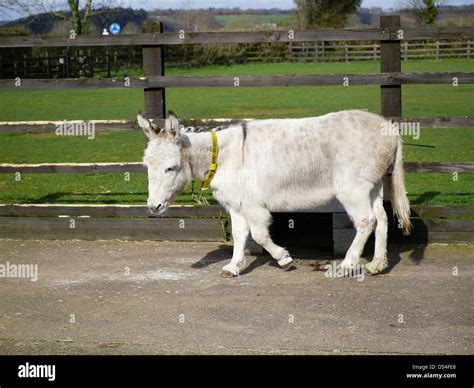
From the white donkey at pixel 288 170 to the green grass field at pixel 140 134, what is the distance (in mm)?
3981

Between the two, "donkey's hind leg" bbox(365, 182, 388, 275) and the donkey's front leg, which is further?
the donkey's front leg

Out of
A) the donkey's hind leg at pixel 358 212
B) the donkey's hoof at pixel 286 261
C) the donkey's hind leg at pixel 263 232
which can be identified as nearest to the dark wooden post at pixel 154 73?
the donkey's hind leg at pixel 263 232

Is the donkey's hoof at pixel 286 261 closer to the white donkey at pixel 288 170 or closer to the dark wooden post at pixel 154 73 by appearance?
the white donkey at pixel 288 170

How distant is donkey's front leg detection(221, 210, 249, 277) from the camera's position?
880cm

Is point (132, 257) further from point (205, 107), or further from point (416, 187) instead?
point (205, 107)

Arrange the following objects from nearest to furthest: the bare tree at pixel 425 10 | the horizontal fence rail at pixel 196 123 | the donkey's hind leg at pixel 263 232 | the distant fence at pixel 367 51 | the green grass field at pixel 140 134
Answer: the donkey's hind leg at pixel 263 232, the horizontal fence rail at pixel 196 123, the green grass field at pixel 140 134, the distant fence at pixel 367 51, the bare tree at pixel 425 10

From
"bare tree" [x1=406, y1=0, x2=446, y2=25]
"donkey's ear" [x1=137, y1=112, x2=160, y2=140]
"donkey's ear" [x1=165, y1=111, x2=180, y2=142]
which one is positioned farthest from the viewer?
"bare tree" [x1=406, y1=0, x2=446, y2=25]

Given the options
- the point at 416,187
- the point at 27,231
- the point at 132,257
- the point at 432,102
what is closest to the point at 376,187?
the point at 132,257

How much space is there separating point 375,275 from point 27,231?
4.48m

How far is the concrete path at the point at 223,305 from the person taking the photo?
671 centimetres

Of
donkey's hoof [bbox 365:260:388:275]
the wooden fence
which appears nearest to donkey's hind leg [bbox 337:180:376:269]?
donkey's hoof [bbox 365:260:388:275]

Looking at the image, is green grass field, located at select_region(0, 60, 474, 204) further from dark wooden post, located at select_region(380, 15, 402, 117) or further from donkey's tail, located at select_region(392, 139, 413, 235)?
donkey's tail, located at select_region(392, 139, 413, 235)

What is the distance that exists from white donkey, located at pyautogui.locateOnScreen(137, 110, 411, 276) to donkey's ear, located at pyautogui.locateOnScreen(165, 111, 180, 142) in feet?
0.05

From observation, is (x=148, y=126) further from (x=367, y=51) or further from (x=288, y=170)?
(x=367, y=51)
